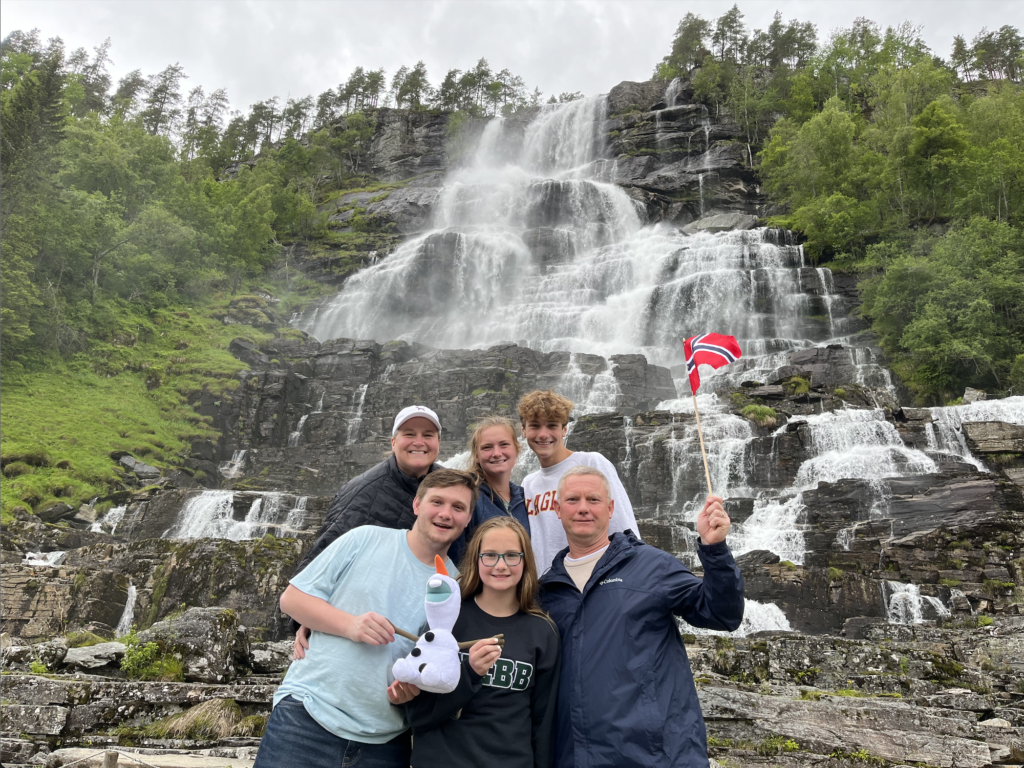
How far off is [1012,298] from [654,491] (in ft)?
62.8

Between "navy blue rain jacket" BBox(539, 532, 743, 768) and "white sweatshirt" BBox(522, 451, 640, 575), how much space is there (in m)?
0.42

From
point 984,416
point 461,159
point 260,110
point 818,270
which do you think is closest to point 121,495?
point 984,416

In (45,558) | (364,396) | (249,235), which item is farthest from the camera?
(249,235)

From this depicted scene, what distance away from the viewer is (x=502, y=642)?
281 centimetres

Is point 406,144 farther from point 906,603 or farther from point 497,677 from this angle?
point 497,677

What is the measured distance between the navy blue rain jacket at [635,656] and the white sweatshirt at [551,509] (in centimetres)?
42

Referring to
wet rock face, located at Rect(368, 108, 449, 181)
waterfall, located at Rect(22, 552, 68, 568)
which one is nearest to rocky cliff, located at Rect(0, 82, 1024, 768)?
waterfall, located at Rect(22, 552, 68, 568)

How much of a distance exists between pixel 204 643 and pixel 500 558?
5.45 meters

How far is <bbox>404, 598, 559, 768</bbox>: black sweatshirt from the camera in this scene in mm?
2652

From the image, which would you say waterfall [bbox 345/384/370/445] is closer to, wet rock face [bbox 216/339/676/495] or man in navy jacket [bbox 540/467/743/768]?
wet rock face [bbox 216/339/676/495]

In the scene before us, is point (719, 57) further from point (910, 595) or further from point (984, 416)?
point (910, 595)

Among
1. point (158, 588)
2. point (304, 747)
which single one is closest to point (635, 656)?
point (304, 747)

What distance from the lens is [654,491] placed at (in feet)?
71.7

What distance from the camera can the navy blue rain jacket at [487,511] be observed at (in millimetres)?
3279
